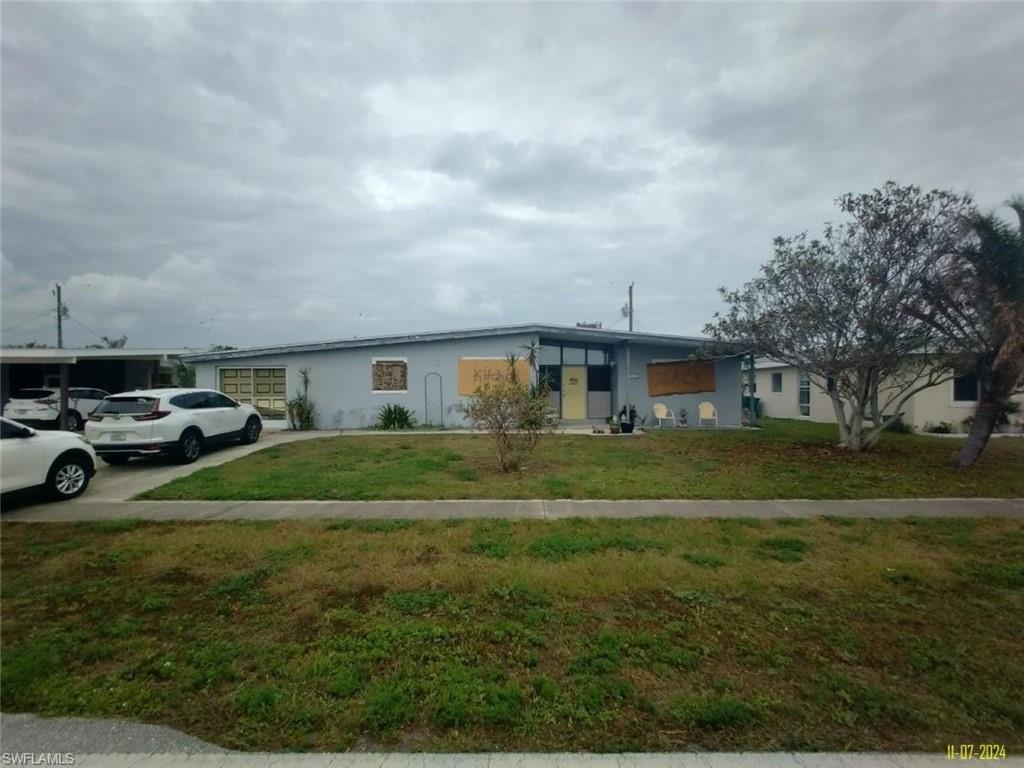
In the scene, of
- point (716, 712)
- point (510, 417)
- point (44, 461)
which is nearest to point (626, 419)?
point (510, 417)

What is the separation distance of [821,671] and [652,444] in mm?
10373

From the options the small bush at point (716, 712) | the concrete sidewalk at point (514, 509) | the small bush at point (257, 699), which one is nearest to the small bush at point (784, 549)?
the concrete sidewalk at point (514, 509)

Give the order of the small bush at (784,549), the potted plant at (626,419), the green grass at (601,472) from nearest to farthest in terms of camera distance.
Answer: the small bush at (784,549) < the green grass at (601,472) < the potted plant at (626,419)

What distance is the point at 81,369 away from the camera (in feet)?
82.0

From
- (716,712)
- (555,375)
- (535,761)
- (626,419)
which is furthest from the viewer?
(555,375)

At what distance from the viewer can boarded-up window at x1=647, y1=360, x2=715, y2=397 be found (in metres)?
19.4

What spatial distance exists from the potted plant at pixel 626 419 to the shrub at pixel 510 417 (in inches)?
260

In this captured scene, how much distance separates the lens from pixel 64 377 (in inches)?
698

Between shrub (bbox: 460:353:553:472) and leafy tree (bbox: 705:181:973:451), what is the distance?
628 centimetres

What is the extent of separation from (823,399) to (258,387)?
72.3 ft

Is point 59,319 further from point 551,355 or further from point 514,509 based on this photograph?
point 514,509

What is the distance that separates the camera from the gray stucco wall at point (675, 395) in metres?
19.2

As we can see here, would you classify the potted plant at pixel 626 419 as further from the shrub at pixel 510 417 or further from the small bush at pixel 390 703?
the small bush at pixel 390 703

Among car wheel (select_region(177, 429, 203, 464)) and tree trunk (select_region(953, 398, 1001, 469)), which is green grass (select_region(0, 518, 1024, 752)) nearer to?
car wheel (select_region(177, 429, 203, 464))
